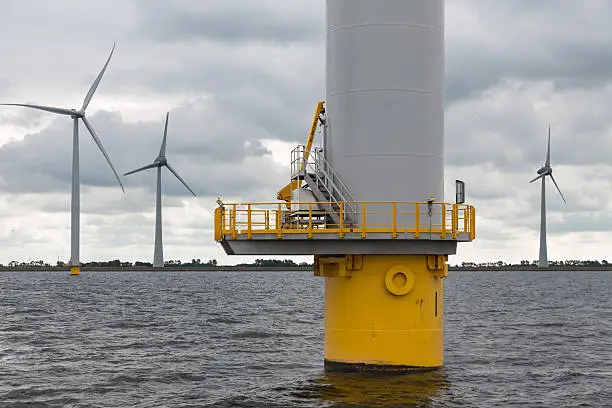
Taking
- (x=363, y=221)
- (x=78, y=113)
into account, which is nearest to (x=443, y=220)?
(x=363, y=221)

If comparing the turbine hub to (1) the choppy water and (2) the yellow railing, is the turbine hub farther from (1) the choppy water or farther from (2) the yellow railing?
(2) the yellow railing

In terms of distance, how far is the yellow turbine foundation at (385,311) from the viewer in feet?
88.3

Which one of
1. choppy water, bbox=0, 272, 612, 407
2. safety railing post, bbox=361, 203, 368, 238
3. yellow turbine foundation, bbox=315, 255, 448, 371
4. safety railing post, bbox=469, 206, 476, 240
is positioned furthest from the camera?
safety railing post, bbox=469, 206, 476, 240

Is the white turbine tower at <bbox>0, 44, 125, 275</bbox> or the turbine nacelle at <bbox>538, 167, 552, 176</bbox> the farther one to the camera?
the turbine nacelle at <bbox>538, 167, 552, 176</bbox>

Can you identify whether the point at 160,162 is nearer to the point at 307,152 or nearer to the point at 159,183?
the point at 159,183

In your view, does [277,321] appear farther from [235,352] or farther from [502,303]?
[502,303]

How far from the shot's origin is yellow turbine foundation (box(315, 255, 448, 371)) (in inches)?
1060

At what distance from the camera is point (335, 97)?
94.0 feet

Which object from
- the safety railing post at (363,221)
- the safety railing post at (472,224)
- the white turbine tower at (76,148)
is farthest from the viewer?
the white turbine tower at (76,148)

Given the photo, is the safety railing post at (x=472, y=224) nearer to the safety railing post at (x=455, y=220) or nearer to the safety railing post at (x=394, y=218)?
the safety railing post at (x=455, y=220)

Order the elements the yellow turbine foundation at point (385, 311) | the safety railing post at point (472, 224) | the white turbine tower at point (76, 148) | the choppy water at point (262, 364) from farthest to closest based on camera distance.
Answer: the white turbine tower at point (76, 148), the safety railing post at point (472, 224), the yellow turbine foundation at point (385, 311), the choppy water at point (262, 364)

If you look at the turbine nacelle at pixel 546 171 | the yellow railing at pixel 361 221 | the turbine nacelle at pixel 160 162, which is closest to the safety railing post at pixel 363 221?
the yellow railing at pixel 361 221

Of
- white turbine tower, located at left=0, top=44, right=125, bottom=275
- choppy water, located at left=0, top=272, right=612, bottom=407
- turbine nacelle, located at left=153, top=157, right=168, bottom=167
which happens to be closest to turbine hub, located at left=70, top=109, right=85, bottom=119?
white turbine tower, located at left=0, top=44, right=125, bottom=275

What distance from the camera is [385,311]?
26953mm
